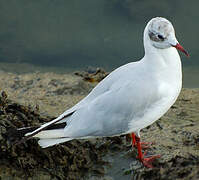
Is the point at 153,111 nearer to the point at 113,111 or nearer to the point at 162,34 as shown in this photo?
the point at 113,111

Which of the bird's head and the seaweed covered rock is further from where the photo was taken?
the seaweed covered rock

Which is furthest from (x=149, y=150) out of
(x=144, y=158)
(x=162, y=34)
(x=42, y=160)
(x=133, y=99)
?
(x=162, y=34)

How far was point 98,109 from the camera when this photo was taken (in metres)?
3.23

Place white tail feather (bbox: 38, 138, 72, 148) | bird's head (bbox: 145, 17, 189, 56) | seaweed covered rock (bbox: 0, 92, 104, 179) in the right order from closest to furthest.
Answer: bird's head (bbox: 145, 17, 189, 56)
white tail feather (bbox: 38, 138, 72, 148)
seaweed covered rock (bbox: 0, 92, 104, 179)

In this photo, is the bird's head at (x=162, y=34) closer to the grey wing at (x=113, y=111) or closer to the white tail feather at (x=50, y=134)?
the grey wing at (x=113, y=111)

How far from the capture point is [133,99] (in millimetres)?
3154

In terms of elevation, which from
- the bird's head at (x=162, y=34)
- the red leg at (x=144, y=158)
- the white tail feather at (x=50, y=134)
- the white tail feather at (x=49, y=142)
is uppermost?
the bird's head at (x=162, y=34)

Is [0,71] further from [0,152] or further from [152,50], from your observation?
[152,50]

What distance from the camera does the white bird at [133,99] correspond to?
3.15 metres

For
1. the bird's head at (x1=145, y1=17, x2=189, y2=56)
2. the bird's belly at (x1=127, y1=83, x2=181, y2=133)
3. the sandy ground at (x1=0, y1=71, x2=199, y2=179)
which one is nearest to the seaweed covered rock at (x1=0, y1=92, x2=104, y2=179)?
the sandy ground at (x1=0, y1=71, x2=199, y2=179)

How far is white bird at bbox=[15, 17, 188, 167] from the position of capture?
124 inches

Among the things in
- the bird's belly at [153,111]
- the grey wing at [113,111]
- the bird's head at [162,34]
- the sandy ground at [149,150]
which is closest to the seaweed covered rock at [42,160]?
the sandy ground at [149,150]

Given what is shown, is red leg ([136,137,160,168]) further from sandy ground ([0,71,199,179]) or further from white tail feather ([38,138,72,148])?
white tail feather ([38,138,72,148])

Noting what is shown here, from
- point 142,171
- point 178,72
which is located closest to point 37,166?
point 142,171
